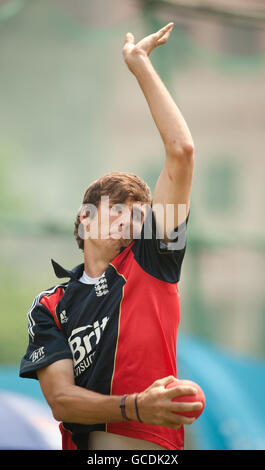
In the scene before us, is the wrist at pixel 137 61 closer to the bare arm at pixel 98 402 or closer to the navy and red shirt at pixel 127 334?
the navy and red shirt at pixel 127 334

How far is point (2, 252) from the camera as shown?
15.0ft

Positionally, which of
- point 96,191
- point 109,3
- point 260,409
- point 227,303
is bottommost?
point 260,409

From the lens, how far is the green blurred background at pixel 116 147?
15.1 feet

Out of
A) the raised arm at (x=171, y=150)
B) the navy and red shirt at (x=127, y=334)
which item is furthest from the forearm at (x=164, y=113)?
the navy and red shirt at (x=127, y=334)

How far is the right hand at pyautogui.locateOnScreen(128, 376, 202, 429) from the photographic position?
1672 mm

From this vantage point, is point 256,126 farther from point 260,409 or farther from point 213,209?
point 260,409

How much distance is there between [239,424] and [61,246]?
1.65m

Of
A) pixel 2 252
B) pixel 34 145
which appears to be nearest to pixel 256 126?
pixel 34 145

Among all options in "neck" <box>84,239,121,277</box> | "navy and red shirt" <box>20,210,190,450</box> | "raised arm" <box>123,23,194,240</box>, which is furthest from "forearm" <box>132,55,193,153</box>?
"neck" <box>84,239,121,277</box>

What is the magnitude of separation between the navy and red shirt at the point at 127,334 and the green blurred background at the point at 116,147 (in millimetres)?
2512

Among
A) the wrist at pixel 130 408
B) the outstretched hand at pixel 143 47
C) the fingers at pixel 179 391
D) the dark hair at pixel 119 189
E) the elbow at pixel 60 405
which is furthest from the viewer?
the dark hair at pixel 119 189

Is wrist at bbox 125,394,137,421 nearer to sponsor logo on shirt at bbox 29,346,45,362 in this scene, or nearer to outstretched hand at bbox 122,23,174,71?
sponsor logo on shirt at bbox 29,346,45,362
